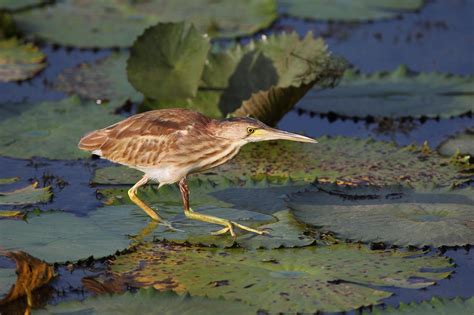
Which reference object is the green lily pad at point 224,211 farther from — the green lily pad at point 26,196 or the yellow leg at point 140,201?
the green lily pad at point 26,196

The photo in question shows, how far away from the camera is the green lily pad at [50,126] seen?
8.52 metres

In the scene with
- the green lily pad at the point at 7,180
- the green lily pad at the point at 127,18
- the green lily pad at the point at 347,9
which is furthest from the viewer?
the green lily pad at the point at 347,9

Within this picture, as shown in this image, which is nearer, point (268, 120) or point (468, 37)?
point (268, 120)

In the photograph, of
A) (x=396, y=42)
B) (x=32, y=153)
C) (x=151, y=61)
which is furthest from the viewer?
(x=396, y=42)

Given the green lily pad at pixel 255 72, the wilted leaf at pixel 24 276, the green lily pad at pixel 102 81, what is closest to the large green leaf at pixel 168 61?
the green lily pad at pixel 255 72

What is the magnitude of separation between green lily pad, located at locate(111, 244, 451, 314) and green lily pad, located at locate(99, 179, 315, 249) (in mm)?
100

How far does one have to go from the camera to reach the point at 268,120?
29.1 ft

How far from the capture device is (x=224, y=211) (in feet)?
23.6

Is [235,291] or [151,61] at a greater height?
[151,61]

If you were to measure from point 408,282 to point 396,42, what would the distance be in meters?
6.01

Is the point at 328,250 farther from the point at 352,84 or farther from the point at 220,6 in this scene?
the point at 220,6

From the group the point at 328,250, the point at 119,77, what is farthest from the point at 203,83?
the point at 328,250

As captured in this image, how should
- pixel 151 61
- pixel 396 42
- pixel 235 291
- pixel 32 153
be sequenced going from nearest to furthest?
pixel 235 291 → pixel 32 153 → pixel 151 61 → pixel 396 42

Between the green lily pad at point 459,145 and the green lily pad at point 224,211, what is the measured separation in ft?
4.90
